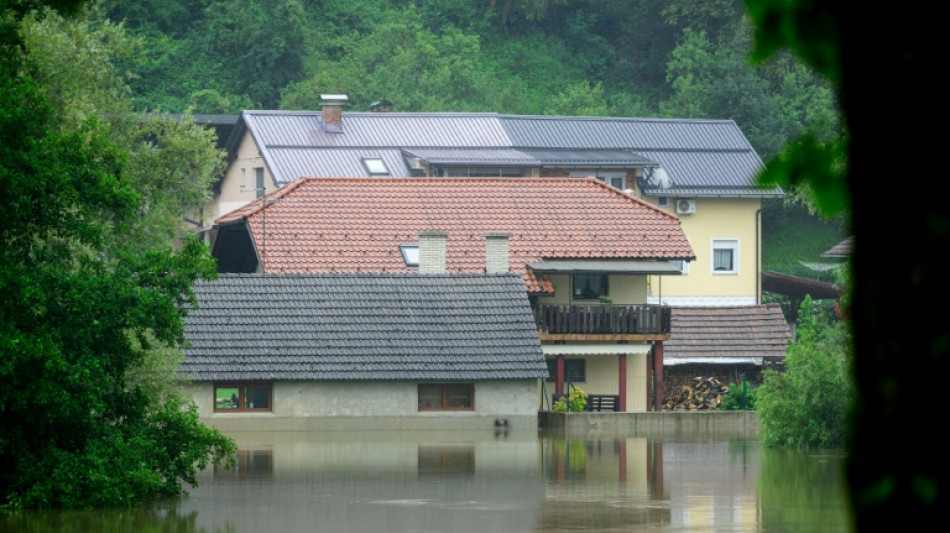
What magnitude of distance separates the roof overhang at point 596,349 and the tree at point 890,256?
4086cm

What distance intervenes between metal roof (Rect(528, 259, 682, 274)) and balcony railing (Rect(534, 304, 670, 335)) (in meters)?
1.06

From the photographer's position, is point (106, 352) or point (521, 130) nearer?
point (106, 352)

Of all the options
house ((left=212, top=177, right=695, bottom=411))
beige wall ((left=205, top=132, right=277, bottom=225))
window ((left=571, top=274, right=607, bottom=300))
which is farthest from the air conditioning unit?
beige wall ((left=205, top=132, right=277, bottom=225))

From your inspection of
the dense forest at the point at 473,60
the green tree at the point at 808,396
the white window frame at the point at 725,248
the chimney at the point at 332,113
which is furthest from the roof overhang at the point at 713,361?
the dense forest at the point at 473,60

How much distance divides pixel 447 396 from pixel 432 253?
16.5 ft

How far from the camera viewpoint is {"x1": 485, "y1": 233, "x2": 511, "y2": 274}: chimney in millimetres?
44812

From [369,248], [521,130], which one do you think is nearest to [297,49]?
[521,130]

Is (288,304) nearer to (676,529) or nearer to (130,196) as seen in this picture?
(130,196)

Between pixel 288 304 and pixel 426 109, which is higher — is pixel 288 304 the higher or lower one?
the lower one

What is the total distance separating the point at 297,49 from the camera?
261ft

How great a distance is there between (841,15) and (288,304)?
128ft

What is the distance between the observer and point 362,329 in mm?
41312

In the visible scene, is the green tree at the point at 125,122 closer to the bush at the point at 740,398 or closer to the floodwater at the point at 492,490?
the floodwater at the point at 492,490

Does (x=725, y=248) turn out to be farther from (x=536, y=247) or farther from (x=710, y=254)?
(x=536, y=247)
